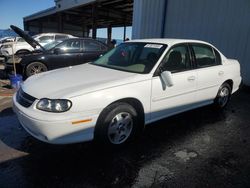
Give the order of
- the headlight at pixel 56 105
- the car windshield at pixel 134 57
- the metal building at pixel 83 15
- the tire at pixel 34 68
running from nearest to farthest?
the headlight at pixel 56 105
the car windshield at pixel 134 57
the tire at pixel 34 68
the metal building at pixel 83 15

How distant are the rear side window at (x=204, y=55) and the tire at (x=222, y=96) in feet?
2.10

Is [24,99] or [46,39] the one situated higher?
[46,39]

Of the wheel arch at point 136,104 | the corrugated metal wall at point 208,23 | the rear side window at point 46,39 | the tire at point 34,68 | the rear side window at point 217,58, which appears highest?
the corrugated metal wall at point 208,23

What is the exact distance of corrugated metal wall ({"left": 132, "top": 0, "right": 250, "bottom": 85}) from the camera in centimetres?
755

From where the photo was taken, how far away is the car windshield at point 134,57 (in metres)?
3.54

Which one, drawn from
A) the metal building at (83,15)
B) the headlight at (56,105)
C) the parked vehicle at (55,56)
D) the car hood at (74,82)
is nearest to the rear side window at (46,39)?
the metal building at (83,15)

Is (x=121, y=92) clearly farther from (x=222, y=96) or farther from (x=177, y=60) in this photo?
(x=222, y=96)

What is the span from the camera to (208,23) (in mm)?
8430

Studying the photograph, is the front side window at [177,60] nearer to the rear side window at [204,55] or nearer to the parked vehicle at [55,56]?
the rear side window at [204,55]

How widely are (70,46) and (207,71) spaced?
537 cm

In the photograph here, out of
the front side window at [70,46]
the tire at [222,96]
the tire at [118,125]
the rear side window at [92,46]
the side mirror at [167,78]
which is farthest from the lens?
the rear side window at [92,46]

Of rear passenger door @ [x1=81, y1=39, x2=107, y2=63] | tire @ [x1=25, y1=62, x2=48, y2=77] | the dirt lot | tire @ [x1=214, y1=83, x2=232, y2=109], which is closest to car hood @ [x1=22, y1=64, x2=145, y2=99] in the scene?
the dirt lot

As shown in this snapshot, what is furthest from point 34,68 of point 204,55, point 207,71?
point 207,71

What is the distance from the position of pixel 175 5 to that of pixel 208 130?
6.78m
